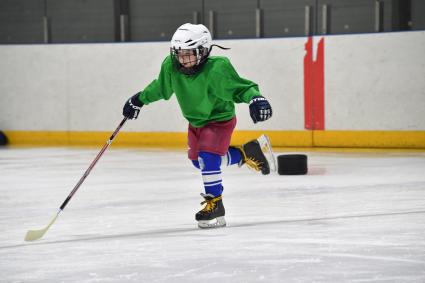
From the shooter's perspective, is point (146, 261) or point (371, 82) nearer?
point (146, 261)

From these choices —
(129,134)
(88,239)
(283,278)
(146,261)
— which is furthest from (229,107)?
(129,134)

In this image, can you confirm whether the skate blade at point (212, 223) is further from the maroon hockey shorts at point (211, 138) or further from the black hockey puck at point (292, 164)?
the black hockey puck at point (292, 164)

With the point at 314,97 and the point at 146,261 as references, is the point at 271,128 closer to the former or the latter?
the point at 314,97

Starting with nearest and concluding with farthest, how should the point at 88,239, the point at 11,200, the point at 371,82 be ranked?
the point at 88,239, the point at 11,200, the point at 371,82

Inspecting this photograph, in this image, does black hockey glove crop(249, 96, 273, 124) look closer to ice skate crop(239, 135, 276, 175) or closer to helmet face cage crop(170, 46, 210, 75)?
helmet face cage crop(170, 46, 210, 75)

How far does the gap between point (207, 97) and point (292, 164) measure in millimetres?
2753

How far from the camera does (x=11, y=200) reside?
6148 mm

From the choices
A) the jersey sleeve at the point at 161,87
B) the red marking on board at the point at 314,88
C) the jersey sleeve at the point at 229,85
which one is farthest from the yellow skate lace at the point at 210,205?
the red marking on board at the point at 314,88

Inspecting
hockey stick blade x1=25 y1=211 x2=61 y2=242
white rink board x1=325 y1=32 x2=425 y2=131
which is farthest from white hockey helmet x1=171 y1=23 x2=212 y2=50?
white rink board x1=325 y1=32 x2=425 y2=131

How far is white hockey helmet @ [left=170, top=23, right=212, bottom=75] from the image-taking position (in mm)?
4684

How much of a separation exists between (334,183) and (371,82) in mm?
3773

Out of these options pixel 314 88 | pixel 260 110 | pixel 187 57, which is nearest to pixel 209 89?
pixel 187 57

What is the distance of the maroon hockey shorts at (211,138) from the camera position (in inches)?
192

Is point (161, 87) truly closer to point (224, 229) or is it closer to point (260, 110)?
point (260, 110)
